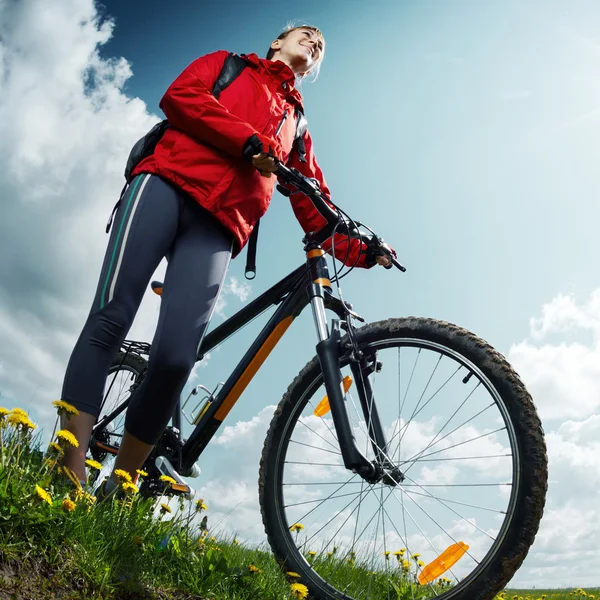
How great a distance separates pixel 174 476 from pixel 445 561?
1.29m

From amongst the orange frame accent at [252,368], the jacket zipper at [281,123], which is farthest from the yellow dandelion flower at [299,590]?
the jacket zipper at [281,123]

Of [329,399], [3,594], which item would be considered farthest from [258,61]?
[3,594]

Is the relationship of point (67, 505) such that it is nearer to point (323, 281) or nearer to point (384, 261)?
point (323, 281)

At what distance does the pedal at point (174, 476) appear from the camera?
105 inches

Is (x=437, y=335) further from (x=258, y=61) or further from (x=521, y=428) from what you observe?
(x=258, y=61)

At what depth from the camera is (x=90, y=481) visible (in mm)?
2410

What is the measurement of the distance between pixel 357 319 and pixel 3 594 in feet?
5.44

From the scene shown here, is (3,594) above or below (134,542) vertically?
below

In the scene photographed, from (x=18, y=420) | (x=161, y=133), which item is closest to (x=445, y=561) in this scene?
(x=18, y=420)

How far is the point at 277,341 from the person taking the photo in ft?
9.29

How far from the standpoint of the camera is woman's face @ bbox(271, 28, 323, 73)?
3062mm

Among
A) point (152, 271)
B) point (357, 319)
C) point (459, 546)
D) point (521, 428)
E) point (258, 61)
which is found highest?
point (258, 61)

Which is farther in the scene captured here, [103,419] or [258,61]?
[103,419]

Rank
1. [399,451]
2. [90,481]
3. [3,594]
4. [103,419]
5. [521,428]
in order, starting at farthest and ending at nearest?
[103,419] < [90,481] < [399,451] < [521,428] < [3,594]
